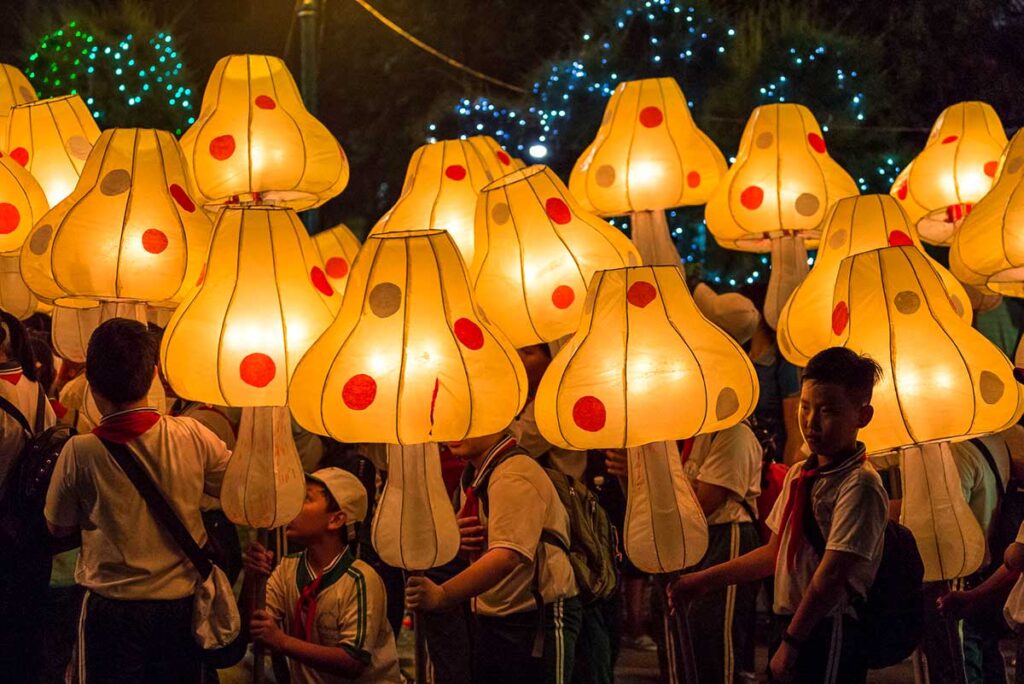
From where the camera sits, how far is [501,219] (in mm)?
4289

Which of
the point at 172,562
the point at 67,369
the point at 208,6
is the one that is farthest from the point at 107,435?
the point at 208,6

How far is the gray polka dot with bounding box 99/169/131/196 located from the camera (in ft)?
13.9

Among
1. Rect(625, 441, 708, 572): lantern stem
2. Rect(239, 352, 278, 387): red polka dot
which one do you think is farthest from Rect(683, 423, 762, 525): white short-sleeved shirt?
Rect(239, 352, 278, 387): red polka dot

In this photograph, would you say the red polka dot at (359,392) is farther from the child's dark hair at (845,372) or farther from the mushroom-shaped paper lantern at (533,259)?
the child's dark hair at (845,372)

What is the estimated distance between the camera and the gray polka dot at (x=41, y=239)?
419 cm

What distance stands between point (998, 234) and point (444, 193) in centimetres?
190

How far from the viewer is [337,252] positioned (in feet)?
17.3

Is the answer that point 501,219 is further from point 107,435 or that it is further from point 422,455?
point 107,435

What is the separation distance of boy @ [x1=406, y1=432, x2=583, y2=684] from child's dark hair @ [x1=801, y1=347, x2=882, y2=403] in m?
0.80

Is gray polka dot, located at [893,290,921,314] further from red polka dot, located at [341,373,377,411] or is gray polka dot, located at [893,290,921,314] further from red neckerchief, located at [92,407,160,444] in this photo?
red neckerchief, located at [92,407,160,444]

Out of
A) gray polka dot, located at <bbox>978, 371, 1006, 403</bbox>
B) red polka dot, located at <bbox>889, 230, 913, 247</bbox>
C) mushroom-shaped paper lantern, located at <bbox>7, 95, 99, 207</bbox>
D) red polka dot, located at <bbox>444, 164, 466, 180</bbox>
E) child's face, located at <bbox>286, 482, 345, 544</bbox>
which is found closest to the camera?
gray polka dot, located at <bbox>978, 371, 1006, 403</bbox>

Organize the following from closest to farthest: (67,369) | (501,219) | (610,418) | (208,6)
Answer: (610,418), (501,219), (67,369), (208,6)

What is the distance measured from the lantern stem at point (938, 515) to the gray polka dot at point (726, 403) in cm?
60

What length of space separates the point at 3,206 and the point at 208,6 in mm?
5708
